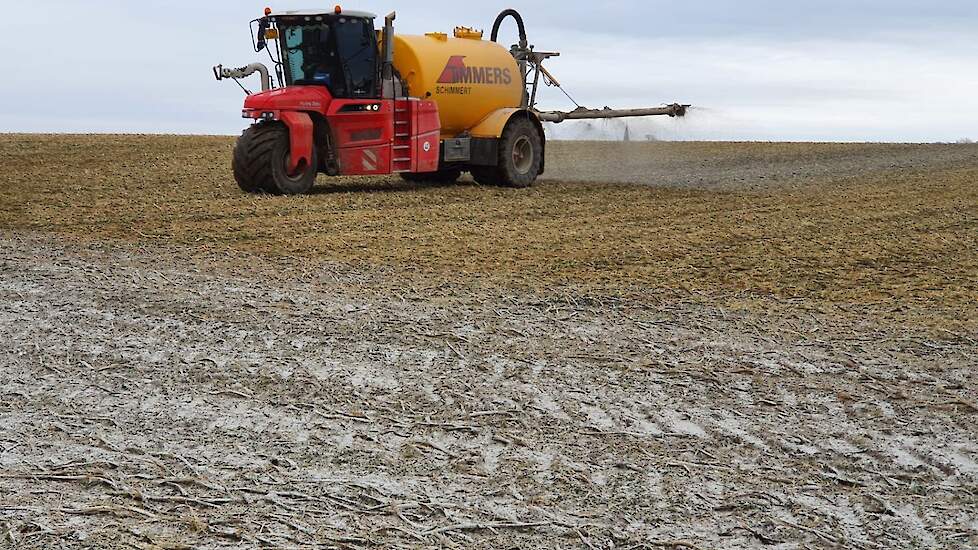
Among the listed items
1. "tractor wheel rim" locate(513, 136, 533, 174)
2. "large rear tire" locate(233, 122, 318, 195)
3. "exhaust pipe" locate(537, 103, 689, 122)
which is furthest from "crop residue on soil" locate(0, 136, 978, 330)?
"exhaust pipe" locate(537, 103, 689, 122)

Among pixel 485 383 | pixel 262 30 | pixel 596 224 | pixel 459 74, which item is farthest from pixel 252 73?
pixel 485 383

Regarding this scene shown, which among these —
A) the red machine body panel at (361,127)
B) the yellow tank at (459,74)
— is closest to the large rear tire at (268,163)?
the red machine body panel at (361,127)

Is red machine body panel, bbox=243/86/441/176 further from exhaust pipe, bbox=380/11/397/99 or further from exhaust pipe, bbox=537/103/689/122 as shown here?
exhaust pipe, bbox=537/103/689/122

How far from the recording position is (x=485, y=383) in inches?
233

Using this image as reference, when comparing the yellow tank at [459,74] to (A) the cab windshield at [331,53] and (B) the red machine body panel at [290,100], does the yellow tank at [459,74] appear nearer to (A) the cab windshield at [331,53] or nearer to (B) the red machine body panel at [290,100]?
(A) the cab windshield at [331,53]

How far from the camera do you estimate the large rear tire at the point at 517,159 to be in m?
17.4

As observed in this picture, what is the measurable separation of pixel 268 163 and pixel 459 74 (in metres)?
3.42

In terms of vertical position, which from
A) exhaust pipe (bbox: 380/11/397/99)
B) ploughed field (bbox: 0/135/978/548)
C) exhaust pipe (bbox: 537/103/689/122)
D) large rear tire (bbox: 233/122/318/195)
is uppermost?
exhaust pipe (bbox: 380/11/397/99)

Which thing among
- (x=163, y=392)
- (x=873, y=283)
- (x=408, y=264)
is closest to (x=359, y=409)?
(x=163, y=392)

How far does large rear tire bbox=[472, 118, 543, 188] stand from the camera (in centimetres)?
1744

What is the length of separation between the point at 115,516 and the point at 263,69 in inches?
486

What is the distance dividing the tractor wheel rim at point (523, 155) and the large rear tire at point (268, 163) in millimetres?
3772

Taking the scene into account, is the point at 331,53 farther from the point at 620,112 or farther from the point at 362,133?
the point at 620,112

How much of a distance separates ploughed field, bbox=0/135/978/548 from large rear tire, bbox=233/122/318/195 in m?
2.35
